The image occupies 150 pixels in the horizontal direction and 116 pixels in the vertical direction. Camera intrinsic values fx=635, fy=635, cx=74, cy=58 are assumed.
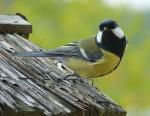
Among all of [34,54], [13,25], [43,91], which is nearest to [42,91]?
[43,91]

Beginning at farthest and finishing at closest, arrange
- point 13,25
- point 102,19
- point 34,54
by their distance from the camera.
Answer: point 102,19
point 13,25
point 34,54

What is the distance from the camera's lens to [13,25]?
382 cm

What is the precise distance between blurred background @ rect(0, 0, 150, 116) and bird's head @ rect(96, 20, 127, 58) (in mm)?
4067

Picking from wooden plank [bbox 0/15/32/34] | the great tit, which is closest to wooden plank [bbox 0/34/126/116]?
the great tit

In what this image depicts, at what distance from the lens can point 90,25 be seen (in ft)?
26.6

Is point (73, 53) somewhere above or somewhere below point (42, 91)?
below

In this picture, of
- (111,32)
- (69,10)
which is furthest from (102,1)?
(111,32)

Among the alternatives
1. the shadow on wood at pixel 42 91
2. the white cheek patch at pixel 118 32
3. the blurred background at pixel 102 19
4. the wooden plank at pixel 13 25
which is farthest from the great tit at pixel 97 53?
the blurred background at pixel 102 19

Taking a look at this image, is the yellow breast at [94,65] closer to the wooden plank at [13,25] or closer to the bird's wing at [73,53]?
the bird's wing at [73,53]

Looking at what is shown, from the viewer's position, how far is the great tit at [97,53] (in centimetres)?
357

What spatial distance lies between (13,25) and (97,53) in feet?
1.85

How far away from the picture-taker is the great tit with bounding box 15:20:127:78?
3570 millimetres

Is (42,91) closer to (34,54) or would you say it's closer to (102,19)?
(34,54)

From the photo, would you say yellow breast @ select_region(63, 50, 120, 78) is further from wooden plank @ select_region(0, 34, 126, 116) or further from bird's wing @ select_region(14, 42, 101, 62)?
wooden plank @ select_region(0, 34, 126, 116)
